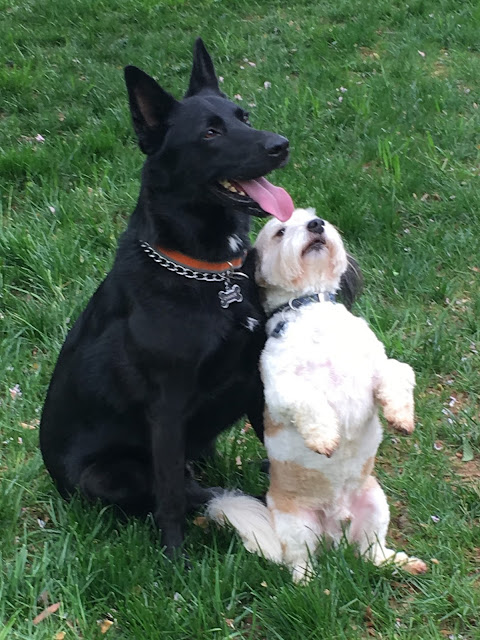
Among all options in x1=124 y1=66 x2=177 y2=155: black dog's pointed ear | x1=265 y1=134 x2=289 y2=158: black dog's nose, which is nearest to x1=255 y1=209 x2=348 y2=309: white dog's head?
x1=265 y1=134 x2=289 y2=158: black dog's nose

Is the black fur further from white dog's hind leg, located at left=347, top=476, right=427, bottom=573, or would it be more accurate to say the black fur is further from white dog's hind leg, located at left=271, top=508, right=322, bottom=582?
white dog's hind leg, located at left=347, top=476, right=427, bottom=573

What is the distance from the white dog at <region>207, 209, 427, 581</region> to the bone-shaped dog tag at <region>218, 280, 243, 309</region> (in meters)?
0.11

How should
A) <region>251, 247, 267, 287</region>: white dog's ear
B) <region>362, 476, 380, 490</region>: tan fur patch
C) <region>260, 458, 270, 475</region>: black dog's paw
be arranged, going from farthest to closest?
<region>260, 458, 270, 475</region>: black dog's paw
<region>251, 247, 267, 287</region>: white dog's ear
<region>362, 476, 380, 490</region>: tan fur patch

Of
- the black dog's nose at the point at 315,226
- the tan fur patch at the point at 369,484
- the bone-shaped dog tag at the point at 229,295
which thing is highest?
the black dog's nose at the point at 315,226

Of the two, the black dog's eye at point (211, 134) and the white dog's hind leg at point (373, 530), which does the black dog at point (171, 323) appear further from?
the white dog's hind leg at point (373, 530)

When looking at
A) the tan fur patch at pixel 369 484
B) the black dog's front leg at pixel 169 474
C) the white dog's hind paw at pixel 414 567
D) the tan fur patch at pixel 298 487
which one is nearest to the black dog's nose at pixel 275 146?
the black dog's front leg at pixel 169 474

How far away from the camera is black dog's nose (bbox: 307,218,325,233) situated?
2.40 metres

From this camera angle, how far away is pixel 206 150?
2.46 meters

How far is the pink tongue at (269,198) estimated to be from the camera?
2373mm

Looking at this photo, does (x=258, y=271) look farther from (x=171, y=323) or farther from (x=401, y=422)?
(x=401, y=422)

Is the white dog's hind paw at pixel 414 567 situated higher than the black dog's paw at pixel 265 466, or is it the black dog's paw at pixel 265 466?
the white dog's hind paw at pixel 414 567

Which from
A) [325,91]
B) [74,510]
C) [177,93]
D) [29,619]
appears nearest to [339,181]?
[325,91]

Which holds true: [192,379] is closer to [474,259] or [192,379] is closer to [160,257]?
[160,257]

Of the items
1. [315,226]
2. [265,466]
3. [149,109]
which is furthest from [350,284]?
[149,109]
